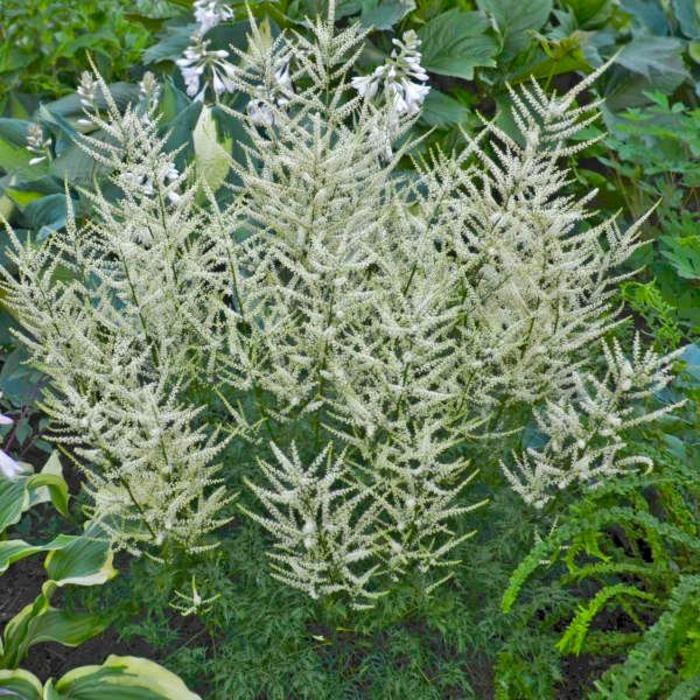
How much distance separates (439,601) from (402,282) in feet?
2.85

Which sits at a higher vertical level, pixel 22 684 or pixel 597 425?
pixel 597 425

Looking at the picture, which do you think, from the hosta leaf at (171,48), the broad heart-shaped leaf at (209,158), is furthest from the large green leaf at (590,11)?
the broad heart-shaped leaf at (209,158)

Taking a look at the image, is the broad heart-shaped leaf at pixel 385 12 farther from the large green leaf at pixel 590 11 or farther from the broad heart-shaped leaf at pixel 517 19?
the large green leaf at pixel 590 11

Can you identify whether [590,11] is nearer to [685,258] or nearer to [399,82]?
[685,258]

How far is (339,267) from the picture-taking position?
92.0 inches

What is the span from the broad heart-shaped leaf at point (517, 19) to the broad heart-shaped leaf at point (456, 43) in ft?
0.41

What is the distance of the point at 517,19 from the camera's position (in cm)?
479

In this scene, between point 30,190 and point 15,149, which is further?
point 15,149

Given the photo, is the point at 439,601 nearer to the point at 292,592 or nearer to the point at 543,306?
the point at 292,592

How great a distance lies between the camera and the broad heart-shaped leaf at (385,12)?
4480 mm

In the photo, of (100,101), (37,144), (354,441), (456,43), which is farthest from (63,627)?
(456,43)

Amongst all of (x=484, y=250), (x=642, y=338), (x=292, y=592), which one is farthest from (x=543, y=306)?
(x=642, y=338)

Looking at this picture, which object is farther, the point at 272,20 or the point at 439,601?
the point at 272,20

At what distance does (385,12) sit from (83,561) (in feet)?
9.30
